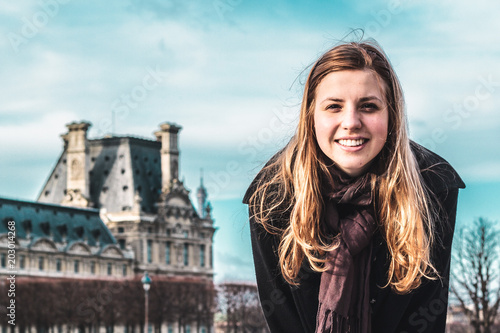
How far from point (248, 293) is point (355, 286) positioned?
85415 millimetres

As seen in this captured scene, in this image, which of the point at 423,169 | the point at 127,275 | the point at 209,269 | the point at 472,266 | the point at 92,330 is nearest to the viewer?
the point at 423,169

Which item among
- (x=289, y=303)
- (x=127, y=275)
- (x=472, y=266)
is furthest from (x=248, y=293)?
(x=289, y=303)

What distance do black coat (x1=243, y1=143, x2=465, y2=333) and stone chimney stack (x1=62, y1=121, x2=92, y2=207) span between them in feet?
325

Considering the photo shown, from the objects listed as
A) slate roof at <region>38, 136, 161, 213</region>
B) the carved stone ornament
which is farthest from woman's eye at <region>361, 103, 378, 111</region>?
slate roof at <region>38, 136, 161, 213</region>

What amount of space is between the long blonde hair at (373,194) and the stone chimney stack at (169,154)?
333 ft

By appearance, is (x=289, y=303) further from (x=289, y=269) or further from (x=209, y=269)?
(x=209, y=269)

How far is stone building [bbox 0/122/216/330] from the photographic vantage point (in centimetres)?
9556

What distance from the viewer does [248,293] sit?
3469 inches

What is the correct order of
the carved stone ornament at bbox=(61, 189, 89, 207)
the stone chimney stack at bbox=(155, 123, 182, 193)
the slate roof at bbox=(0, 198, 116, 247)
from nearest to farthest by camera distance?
the slate roof at bbox=(0, 198, 116, 247) → the carved stone ornament at bbox=(61, 189, 89, 207) → the stone chimney stack at bbox=(155, 123, 182, 193)

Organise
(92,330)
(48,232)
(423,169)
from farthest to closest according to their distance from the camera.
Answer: (48,232) < (92,330) < (423,169)

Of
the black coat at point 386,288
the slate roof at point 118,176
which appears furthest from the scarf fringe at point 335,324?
the slate roof at point 118,176

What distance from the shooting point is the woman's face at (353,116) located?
327 cm

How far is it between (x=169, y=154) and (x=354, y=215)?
102810mm

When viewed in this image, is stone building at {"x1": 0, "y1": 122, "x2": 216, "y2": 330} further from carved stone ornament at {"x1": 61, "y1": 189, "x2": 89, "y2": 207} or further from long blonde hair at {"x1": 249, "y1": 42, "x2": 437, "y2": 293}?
long blonde hair at {"x1": 249, "y1": 42, "x2": 437, "y2": 293}
